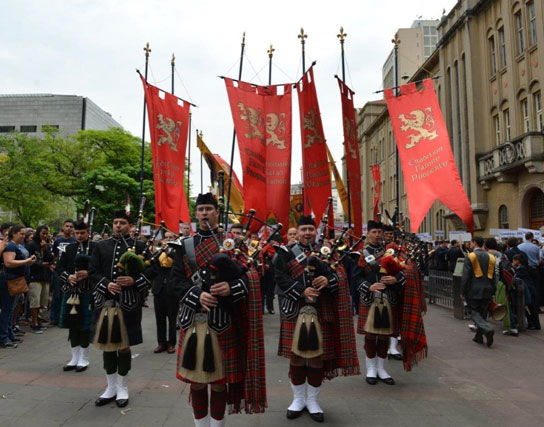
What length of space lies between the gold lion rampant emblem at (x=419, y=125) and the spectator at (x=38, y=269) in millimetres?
7679

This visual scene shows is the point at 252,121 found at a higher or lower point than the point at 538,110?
lower

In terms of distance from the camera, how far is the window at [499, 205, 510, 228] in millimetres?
22798

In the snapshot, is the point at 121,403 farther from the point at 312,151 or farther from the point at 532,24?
the point at 532,24

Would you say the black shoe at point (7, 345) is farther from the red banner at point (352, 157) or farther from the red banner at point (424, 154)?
the red banner at point (424, 154)

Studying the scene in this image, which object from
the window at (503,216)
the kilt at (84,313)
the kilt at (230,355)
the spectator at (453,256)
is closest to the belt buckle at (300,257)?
the kilt at (230,355)

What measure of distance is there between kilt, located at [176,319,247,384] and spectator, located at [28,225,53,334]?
22.4ft

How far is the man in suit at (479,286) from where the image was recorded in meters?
8.24

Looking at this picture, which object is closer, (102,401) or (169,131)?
(102,401)

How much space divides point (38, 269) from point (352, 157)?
277 inches

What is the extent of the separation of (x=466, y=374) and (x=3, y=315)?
770 cm

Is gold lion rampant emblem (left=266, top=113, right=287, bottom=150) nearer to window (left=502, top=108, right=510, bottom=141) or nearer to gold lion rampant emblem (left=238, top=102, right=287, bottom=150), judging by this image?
gold lion rampant emblem (left=238, top=102, right=287, bottom=150)

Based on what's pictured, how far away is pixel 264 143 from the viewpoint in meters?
9.84

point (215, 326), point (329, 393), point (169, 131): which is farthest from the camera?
point (169, 131)

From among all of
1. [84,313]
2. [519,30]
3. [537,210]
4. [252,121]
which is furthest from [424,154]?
[519,30]
